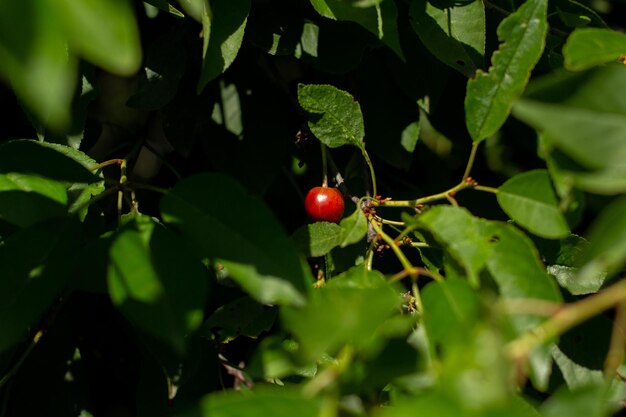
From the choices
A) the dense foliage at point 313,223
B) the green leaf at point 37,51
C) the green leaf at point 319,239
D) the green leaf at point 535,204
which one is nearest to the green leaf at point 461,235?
the dense foliage at point 313,223

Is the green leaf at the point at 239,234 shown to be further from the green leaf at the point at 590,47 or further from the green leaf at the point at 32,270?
the green leaf at the point at 590,47

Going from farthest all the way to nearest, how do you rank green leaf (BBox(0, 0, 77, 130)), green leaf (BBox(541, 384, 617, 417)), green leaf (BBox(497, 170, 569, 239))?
green leaf (BBox(497, 170, 569, 239)) < green leaf (BBox(541, 384, 617, 417)) < green leaf (BBox(0, 0, 77, 130))

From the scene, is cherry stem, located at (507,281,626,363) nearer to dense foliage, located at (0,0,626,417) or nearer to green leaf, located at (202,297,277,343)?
dense foliage, located at (0,0,626,417)

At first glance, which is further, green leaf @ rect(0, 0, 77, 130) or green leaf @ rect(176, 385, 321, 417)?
green leaf @ rect(176, 385, 321, 417)

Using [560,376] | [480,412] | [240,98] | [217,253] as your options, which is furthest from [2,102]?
[480,412]

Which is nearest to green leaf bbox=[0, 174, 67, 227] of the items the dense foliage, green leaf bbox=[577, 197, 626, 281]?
the dense foliage

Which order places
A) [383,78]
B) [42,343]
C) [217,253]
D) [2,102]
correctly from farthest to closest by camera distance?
1. [2,102]
2. [383,78]
3. [42,343]
4. [217,253]

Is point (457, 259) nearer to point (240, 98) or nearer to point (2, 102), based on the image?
point (240, 98)
